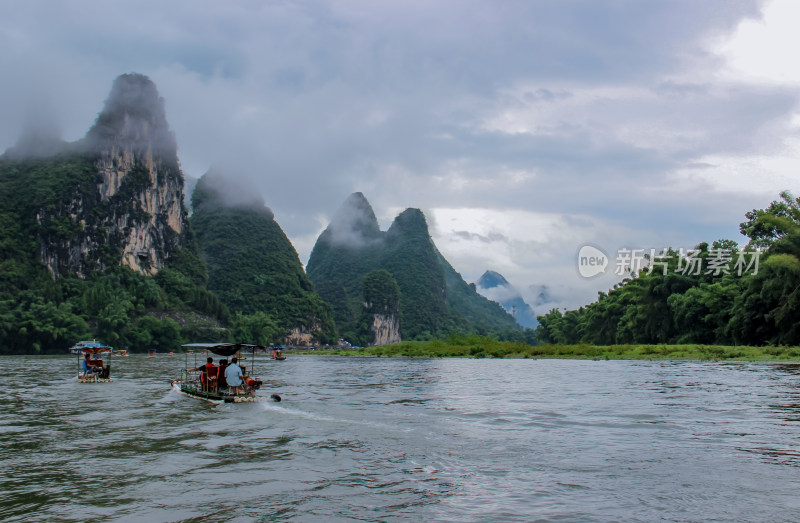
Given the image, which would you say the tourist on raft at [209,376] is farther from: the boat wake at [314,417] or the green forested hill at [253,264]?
the green forested hill at [253,264]

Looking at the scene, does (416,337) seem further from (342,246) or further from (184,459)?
(184,459)

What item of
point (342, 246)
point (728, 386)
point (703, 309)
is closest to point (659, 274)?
point (703, 309)

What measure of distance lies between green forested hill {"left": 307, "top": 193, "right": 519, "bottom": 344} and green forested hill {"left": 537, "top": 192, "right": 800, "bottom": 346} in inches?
3300

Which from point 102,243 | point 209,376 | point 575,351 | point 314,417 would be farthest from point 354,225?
point 314,417

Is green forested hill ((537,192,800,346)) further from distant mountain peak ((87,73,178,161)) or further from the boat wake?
distant mountain peak ((87,73,178,161))

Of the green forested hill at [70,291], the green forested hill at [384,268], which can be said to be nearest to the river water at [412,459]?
the green forested hill at [70,291]

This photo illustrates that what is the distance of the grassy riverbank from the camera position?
118 ft

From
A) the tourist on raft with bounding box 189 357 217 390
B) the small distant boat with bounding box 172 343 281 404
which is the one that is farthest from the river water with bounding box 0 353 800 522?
the tourist on raft with bounding box 189 357 217 390

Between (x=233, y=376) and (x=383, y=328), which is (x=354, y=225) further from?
(x=233, y=376)

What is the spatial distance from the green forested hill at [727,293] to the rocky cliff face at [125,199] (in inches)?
3027

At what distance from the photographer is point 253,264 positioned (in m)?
134

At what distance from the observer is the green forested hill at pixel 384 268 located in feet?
495

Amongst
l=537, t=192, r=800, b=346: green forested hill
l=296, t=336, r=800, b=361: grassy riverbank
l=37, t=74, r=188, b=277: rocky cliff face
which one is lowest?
l=296, t=336, r=800, b=361: grassy riverbank

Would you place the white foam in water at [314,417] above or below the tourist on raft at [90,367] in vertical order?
below
